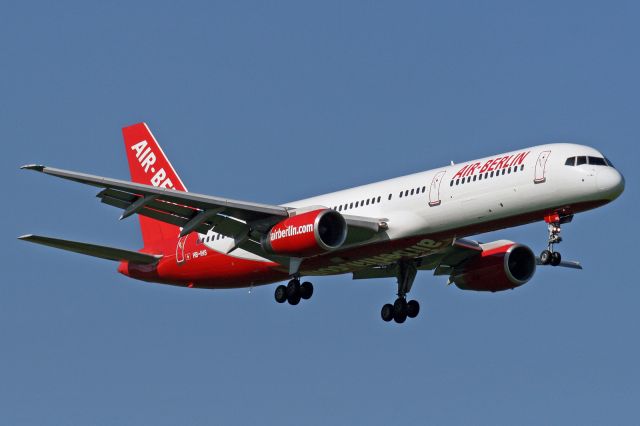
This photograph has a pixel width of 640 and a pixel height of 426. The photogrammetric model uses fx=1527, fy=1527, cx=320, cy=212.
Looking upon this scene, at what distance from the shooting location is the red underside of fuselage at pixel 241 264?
174 ft

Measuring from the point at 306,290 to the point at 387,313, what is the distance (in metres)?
3.80

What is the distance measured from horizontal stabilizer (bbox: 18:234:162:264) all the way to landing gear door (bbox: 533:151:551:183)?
1739cm

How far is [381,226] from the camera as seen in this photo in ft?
179

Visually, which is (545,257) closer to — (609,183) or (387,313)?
(609,183)

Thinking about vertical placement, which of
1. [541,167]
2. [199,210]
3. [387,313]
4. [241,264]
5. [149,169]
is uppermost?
[149,169]

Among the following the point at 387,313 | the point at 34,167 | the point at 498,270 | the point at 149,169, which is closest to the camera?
the point at 34,167

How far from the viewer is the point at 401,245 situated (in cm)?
5459

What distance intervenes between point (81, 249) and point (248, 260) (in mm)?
6384

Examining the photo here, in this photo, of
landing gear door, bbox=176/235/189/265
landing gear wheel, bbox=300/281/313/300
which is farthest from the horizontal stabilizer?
landing gear wheel, bbox=300/281/313/300

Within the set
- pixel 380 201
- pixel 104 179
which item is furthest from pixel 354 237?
pixel 104 179

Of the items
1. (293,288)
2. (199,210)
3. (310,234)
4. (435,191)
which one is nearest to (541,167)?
(435,191)

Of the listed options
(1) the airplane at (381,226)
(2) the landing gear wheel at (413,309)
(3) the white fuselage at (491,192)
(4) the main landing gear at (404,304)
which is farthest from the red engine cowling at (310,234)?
(2) the landing gear wheel at (413,309)

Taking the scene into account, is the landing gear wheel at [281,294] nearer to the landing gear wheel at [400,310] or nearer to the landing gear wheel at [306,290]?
the landing gear wheel at [306,290]

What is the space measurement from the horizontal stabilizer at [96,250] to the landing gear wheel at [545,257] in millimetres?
17236
